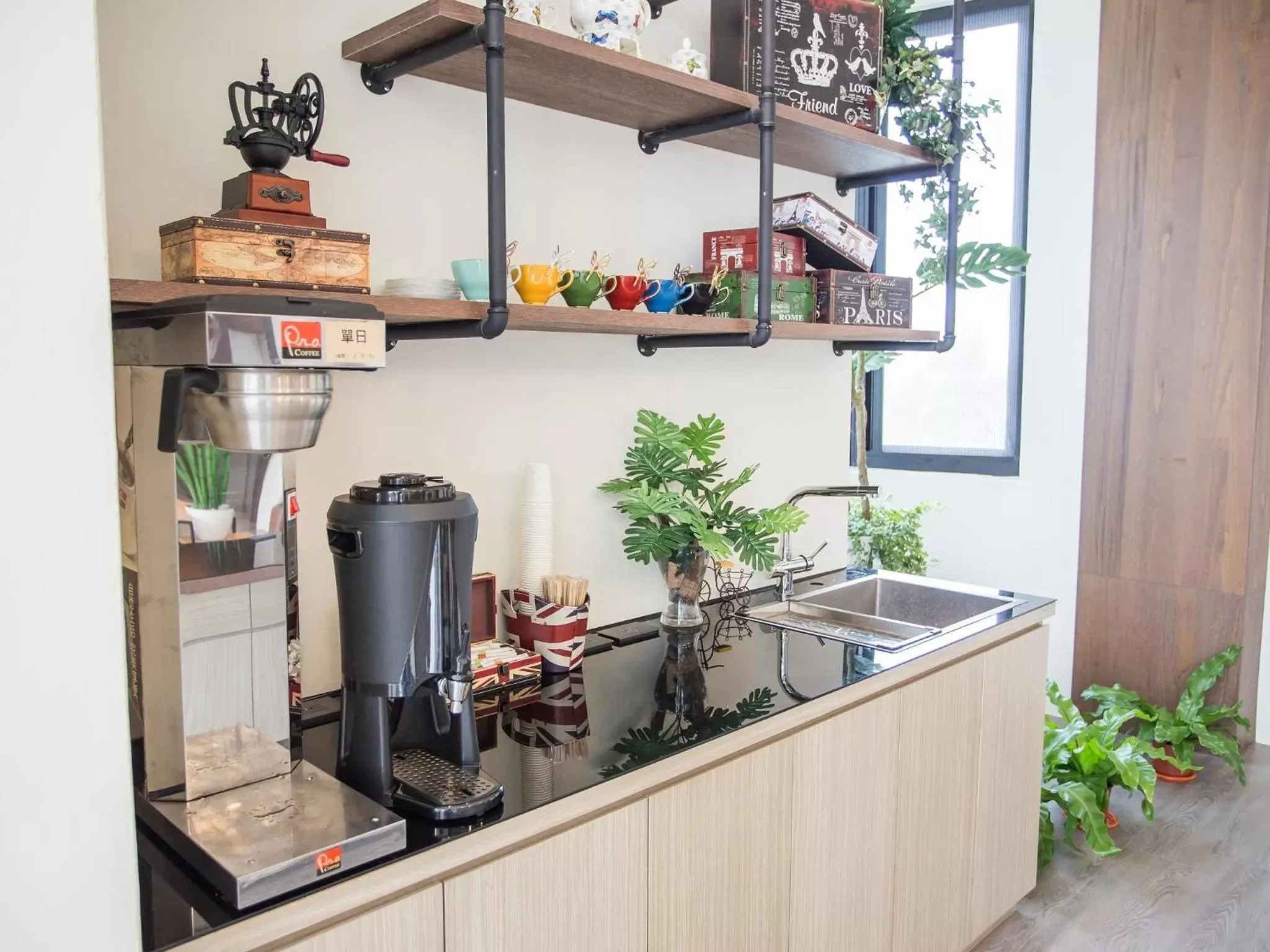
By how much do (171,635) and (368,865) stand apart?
0.34m

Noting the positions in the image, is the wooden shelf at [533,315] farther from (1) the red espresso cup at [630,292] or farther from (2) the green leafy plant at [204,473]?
(2) the green leafy plant at [204,473]

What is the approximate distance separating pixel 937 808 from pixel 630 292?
1230mm

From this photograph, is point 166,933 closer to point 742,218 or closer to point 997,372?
point 742,218

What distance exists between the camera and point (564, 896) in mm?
1330

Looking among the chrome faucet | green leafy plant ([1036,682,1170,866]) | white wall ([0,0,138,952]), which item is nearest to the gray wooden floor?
green leafy plant ([1036,682,1170,866])

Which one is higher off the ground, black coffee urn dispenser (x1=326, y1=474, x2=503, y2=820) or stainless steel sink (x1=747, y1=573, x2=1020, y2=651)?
black coffee urn dispenser (x1=326, y1=474, x2=503, y2=820)

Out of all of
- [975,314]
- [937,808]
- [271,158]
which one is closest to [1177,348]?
[975,314]

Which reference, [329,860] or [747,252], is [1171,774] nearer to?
[747,252]

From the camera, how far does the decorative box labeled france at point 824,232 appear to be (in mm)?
2250

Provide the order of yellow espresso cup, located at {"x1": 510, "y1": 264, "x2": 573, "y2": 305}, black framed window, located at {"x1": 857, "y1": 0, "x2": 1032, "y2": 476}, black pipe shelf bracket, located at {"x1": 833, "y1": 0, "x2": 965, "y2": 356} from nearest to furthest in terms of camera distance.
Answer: yellow espresso cup, located at {"x1": 510, "y1": 264, "x2": 573, "y2": 305}
black pipe shelf bracket, located at {"x1": 833, "y1": 0, "x2": 965, "y2": 356}
black framed window, located at {"x1": 857, "y1": 0, "x2": 1032, "y2": 476}

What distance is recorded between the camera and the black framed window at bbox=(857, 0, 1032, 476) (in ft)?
14.0

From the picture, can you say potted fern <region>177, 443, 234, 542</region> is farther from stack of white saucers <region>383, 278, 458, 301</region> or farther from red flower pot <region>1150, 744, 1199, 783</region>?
red flower pot <region>1150, 744, 1199, 783</region>

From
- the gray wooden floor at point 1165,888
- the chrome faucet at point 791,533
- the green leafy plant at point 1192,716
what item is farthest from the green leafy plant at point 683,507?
the green leafy plant at point 1192,716

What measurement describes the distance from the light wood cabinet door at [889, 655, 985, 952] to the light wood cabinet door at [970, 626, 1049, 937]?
4cm
